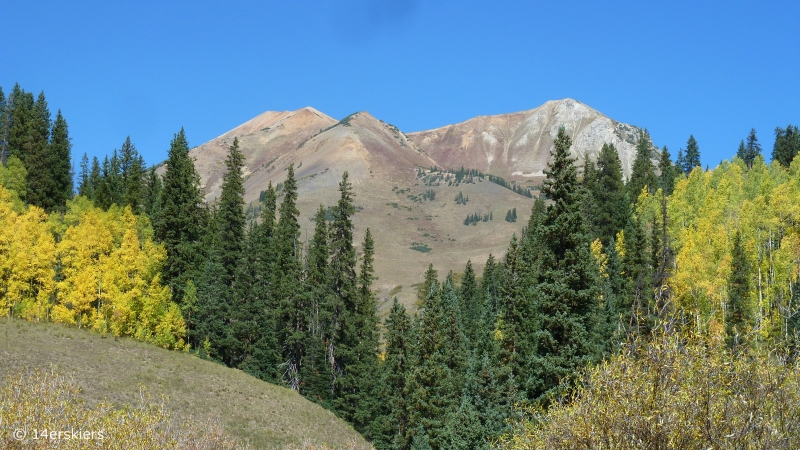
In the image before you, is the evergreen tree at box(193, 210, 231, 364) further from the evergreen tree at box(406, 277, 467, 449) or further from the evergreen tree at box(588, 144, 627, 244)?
the evergreen tree at box(588, 144, 627, 244)

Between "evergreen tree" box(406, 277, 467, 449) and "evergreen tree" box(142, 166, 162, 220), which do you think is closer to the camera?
"evergreen tree" box(406, 277, 467, 449)

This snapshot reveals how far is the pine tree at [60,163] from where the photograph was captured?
268ft

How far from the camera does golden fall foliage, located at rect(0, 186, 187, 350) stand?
54375 millimetres

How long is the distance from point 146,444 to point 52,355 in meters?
33.5

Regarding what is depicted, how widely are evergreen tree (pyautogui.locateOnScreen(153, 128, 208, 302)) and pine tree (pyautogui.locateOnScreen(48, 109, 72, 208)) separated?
1025 inches

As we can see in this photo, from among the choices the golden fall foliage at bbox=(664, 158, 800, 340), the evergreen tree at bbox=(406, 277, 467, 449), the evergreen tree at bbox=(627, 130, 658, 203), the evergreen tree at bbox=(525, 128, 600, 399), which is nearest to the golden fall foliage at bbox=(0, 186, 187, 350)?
the evergreen tree at bbox=(406, 277, 467, 449)

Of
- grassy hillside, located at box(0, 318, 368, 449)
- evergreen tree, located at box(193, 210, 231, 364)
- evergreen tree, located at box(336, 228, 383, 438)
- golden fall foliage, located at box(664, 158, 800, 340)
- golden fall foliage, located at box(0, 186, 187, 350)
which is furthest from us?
evergreen tree, located at box(336, 228, 383, 438)

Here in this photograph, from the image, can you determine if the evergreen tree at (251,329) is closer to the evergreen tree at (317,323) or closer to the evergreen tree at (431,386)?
the evergreen tree at (317,323)

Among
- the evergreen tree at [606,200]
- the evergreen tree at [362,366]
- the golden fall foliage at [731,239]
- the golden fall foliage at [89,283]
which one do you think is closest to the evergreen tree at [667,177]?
the golden fall foliage at [731,239]

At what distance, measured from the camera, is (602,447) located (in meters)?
11.8

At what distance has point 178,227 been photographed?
6141 cm

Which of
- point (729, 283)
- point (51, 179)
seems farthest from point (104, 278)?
point (729, 283)

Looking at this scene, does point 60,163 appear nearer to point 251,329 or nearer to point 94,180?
point 94,180

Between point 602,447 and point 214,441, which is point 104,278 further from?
point 602,447
